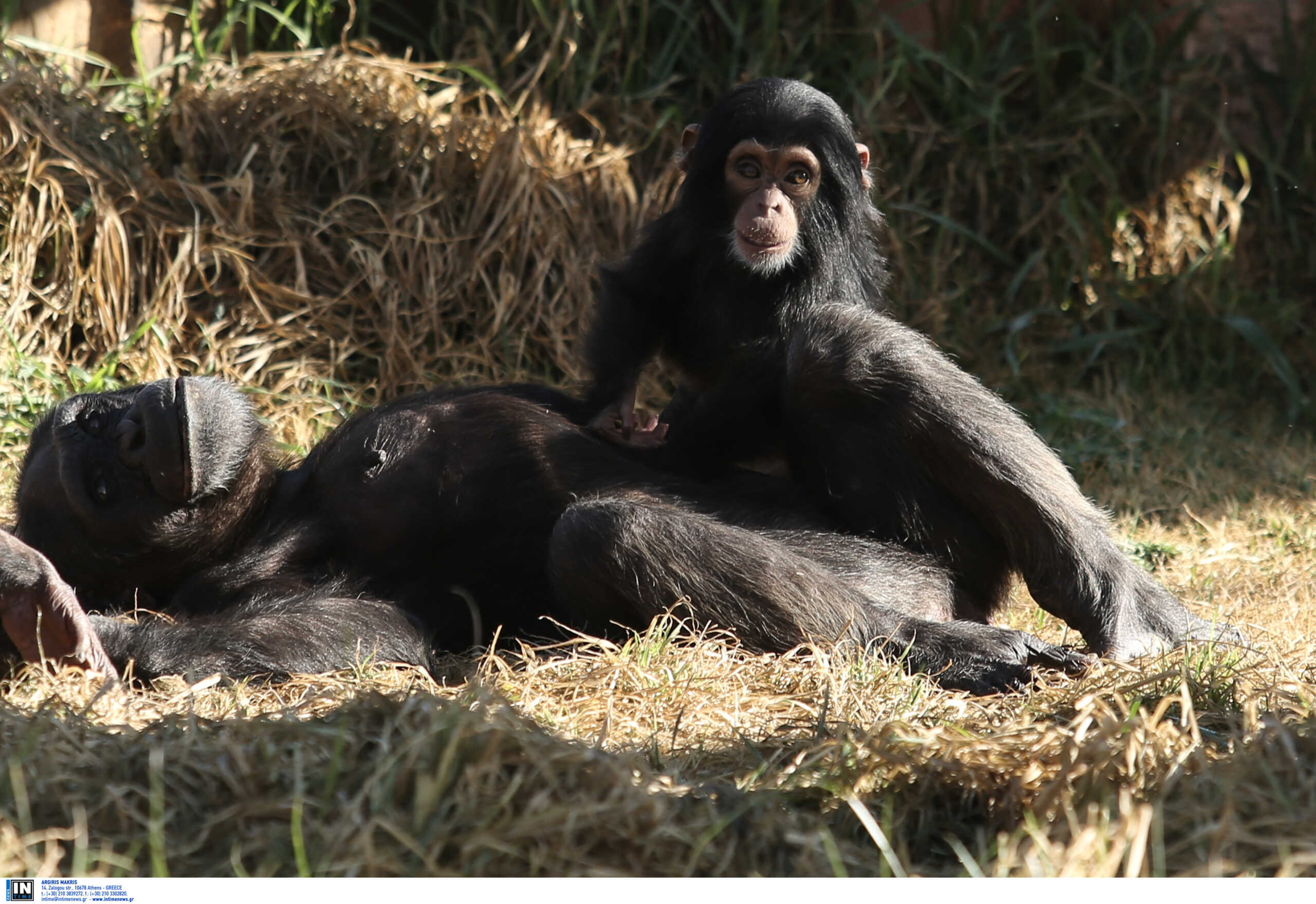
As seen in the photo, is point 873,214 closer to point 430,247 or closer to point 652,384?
point 652,384

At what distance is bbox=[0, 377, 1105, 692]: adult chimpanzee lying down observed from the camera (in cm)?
301

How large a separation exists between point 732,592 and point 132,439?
1.47 m

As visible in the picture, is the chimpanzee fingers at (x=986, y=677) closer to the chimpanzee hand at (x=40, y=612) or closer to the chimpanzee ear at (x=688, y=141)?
the chimpanzee hand at (x=40, y=612)

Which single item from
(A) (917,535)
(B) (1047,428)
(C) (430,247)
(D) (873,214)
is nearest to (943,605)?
(A) (917,535)

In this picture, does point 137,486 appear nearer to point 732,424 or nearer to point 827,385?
point 732,424

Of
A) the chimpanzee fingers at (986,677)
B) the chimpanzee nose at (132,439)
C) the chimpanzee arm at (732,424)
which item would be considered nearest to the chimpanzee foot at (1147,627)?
the chimpanzee fingers at (986,677)

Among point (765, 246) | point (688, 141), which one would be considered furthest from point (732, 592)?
point (688, 141)

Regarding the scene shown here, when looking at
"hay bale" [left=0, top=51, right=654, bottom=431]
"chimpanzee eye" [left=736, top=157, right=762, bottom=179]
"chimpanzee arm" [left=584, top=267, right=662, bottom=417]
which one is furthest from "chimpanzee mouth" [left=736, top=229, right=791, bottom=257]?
"hay bale" [left=0, top=51, right=654, bottom=431]

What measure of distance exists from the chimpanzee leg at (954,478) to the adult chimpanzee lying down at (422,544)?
12cm

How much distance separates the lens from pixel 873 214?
4.13 m

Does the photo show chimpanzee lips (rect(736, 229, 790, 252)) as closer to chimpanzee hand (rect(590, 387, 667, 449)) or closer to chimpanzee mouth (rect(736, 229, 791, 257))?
chimpanzee mouth (rect(736, 229, 791, 257))

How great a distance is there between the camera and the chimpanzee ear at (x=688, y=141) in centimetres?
423

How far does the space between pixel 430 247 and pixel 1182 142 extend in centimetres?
364

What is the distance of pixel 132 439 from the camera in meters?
3.24
